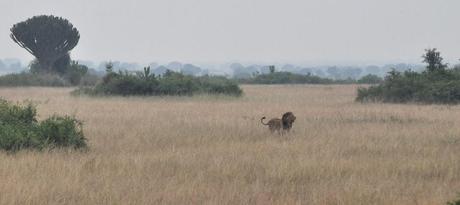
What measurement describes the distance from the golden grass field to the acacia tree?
42.0 m

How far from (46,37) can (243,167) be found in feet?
160

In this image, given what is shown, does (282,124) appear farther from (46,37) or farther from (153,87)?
(46,37)

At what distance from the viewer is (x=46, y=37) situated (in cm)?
5472

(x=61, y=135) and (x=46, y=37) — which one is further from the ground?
(x=46, y=37)

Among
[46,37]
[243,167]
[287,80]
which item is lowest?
[287,80]

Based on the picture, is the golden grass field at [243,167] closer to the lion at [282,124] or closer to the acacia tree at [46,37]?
the lion at [282,124]

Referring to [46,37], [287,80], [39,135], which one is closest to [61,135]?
[39,135]

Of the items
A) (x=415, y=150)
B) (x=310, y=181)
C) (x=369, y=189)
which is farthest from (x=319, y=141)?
(x=369, y=189)

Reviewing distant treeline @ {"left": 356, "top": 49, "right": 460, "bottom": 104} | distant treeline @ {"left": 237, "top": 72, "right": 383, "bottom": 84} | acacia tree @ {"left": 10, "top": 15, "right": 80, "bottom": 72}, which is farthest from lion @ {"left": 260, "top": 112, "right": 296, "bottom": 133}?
distant treeline @ {"left": 237, "top": 72, "right": 383, "bottom": 84}

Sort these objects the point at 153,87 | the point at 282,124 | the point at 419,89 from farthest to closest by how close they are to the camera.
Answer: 1. the point at 153,87
2. the point at 419,89
3. the point at 282,124

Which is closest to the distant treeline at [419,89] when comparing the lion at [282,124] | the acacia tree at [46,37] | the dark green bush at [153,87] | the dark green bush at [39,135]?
the dark green bush at [153,87]

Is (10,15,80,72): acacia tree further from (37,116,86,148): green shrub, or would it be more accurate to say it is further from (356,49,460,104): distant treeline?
(37,116,86,148): green shrub

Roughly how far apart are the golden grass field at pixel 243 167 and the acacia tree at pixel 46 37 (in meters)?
42.0

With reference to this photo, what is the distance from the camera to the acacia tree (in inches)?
2153
